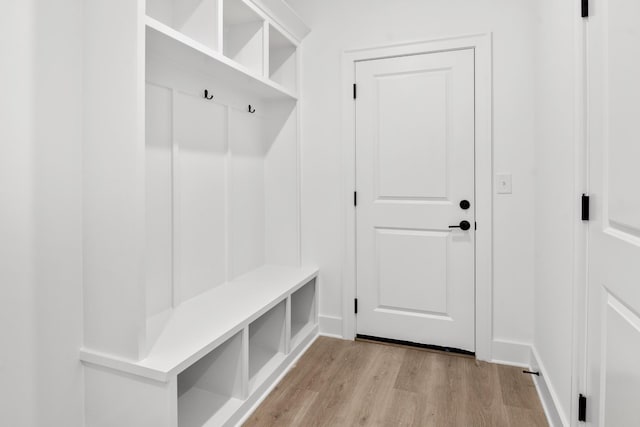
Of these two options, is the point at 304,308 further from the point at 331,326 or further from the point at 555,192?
the point at 555,192

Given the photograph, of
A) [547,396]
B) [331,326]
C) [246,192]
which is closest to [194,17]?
[246,192]

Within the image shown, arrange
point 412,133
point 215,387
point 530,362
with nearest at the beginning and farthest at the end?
point 215,387 → point 530,362 → point 412,133

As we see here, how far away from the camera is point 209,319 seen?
6.04 feet

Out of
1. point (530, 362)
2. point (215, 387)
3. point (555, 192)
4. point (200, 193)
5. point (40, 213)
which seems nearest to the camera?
point (40, 213)

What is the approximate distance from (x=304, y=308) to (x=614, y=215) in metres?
2.09

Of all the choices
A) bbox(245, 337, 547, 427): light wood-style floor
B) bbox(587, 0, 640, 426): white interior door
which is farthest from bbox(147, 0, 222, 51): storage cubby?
bbox(245, 337, 547, 427): light wood-style floor

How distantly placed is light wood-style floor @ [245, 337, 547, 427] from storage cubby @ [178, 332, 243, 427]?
5.9 inches

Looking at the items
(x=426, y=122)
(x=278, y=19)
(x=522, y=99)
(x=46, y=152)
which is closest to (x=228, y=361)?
(x=46, y=152)

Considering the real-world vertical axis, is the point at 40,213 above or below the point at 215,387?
above

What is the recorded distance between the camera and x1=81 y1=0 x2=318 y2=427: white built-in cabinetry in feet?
4.69

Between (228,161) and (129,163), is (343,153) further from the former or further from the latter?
(129,163)

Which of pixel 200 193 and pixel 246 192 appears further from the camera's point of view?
pixel 246 192

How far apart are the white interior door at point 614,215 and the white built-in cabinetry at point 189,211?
1.41m

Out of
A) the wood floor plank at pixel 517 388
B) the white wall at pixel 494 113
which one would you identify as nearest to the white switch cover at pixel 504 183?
the white wall at pixel 494 113
